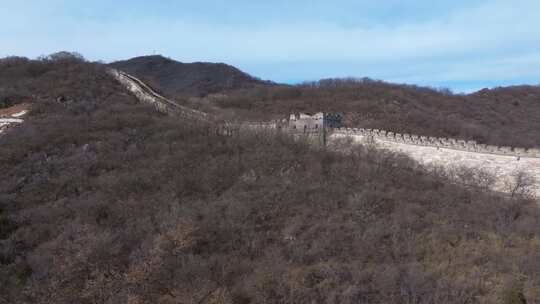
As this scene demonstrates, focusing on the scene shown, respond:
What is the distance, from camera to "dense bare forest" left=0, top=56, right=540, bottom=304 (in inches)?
488

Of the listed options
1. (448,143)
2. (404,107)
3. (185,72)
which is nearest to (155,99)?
(448,143)

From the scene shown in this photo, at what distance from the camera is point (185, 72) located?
9738 centimetres

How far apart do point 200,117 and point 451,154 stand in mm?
12712

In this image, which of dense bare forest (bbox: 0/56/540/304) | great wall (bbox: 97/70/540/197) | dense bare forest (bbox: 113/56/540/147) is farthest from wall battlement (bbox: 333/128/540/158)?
dense bare forest (bbox: 113/56/540/147)

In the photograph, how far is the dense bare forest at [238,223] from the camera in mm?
12398

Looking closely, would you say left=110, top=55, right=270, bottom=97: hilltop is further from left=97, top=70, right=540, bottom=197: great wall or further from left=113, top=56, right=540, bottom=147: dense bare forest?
left=97, top=70, right=540, bottom=197: great wall

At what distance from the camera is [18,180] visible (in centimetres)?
1794

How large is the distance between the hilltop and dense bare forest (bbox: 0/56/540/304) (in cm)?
5843

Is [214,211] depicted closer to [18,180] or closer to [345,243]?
[345,243]

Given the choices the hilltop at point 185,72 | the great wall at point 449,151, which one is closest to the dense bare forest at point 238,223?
the great wall at point 449,151

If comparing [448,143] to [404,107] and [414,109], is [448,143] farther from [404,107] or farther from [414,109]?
[404,107]

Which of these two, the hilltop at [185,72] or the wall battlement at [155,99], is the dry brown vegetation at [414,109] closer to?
the wall battlement at [155,99]

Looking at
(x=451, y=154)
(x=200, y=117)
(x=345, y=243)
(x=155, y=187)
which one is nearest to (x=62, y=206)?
(x=155, y=187)

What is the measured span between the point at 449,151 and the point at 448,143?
0.43 m
